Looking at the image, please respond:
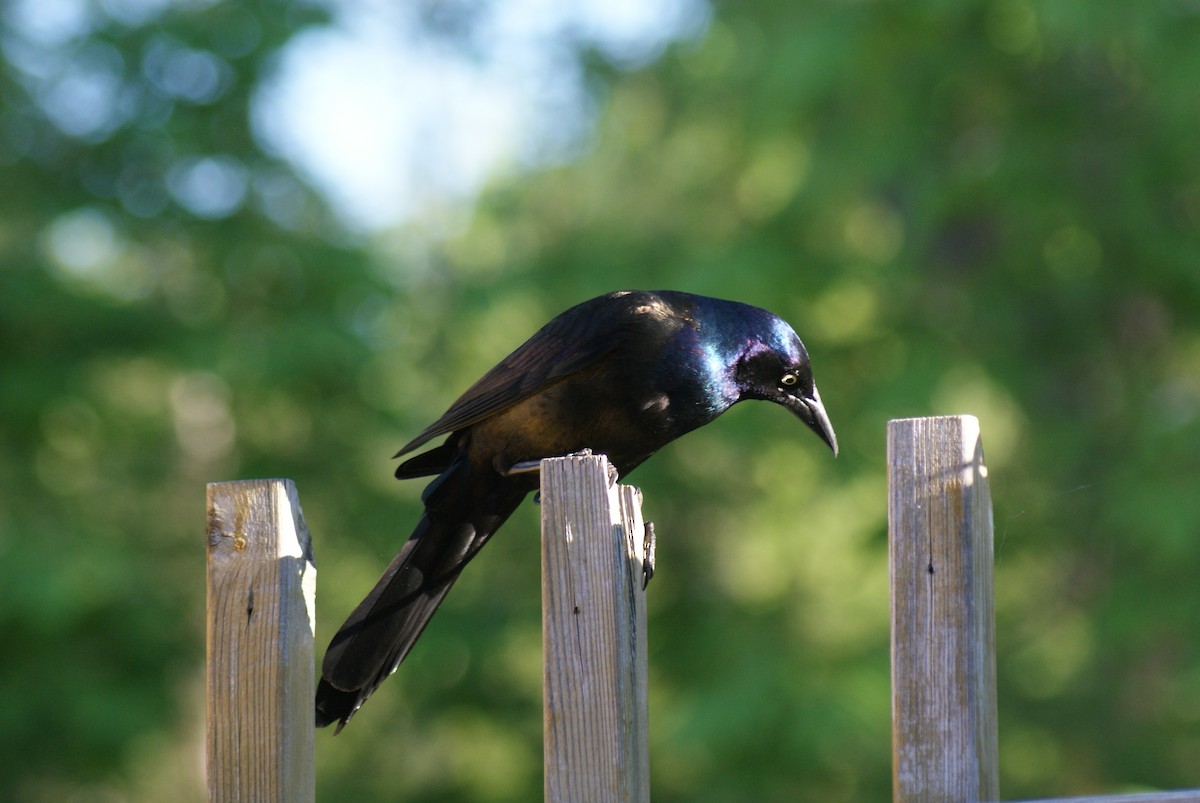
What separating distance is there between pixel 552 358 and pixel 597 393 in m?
0.14

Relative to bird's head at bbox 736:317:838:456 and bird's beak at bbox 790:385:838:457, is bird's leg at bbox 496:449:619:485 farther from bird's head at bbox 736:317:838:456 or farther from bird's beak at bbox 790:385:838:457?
bird's beak at bbox 790:385:838:457

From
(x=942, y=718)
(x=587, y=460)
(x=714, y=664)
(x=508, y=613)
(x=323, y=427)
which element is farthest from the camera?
(x=508, y=613)

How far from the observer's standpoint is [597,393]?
9.62 feet

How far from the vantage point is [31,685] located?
25.1ft

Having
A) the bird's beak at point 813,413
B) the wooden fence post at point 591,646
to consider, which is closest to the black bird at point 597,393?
the bird's beak at point 813,413

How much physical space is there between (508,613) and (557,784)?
8.58 meters

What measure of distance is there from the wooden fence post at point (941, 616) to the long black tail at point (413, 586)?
3.31 feet

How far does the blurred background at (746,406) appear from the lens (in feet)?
22.9

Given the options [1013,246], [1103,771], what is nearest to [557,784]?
[1013,246]

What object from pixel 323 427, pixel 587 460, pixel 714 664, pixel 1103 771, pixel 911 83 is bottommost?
pixel 1103 771

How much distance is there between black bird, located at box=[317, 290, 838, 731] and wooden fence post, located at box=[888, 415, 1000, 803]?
4.04 feet

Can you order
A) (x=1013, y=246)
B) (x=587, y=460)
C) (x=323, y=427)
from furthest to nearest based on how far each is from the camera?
(x=323, y=427) < (x=1013, y=246) < (x=587, y=460)

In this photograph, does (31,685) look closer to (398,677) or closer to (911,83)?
(398,677)

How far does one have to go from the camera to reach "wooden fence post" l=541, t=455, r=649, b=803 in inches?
64.9
